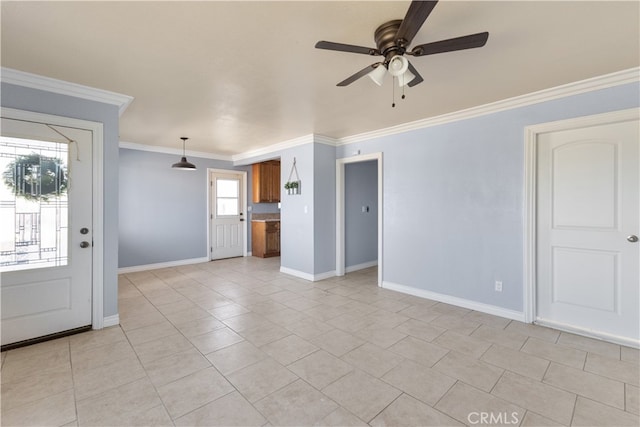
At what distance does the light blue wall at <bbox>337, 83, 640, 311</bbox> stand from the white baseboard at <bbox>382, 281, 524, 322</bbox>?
0.05 metres

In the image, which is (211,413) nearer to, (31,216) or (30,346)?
(30,346)

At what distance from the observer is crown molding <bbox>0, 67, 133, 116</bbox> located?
2.59 metres

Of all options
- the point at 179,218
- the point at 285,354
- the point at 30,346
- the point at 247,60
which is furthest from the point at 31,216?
the point at 179,218

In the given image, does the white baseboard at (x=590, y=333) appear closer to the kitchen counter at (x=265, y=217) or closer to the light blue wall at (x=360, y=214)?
the light blue wall at (x=360, y=214)

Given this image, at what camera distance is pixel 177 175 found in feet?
20.2

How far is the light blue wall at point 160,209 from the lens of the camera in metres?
5.58

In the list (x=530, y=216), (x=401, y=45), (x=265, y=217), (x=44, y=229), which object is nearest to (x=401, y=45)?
(x=401, y=45)

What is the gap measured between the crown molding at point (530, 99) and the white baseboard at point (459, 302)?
7.57 ft

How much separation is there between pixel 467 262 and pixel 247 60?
11.0 ft

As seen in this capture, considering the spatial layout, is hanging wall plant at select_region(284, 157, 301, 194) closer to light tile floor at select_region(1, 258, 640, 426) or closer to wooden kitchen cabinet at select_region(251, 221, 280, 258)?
wooden kitchen cabinet at select_region(251, 221, 280, 258)

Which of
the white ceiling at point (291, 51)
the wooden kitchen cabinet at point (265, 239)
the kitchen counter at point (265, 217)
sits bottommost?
the wooden kitchen cabinet at point (265, 239)

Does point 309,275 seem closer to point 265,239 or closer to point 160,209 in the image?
point 265,239

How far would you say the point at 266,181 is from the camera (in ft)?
23.9

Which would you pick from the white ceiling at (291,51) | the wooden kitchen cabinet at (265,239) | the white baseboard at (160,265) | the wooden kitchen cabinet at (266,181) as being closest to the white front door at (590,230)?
the white ceiling at (291,51)
